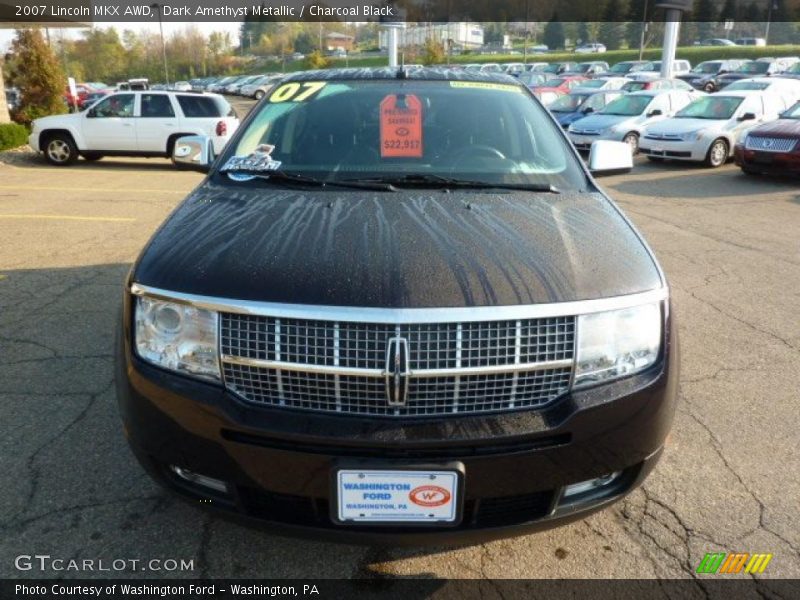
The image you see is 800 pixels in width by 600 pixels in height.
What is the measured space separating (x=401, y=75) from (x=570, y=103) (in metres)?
15.8

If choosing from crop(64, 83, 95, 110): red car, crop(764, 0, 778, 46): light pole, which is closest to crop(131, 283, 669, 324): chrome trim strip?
crop(64, 83, 95, 110): red car

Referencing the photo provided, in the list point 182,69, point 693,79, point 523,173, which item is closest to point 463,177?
point 523,173

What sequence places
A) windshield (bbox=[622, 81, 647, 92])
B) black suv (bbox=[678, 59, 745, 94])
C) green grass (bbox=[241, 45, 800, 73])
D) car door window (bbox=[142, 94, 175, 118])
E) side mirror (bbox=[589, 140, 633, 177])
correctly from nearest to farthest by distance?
side mirror (bbox=[589, 140, 633, 177]) → car door window (bbox=[142, 94, 175, 118]) → windshield (bbox=[622, 81, 647, 92]) → black suv (bbox=[678, 59, 745, 94]) → green grass (bbox=[241, 45, 800, 73])

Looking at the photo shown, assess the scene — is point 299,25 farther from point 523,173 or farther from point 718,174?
point 523,173

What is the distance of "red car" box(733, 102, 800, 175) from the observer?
36.2 feet

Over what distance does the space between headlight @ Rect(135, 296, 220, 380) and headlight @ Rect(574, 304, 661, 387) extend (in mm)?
1177

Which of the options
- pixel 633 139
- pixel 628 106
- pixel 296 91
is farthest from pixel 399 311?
pixel 628 106

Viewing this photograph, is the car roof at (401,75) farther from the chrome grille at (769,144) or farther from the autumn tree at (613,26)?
the autumn tree at (613,26)

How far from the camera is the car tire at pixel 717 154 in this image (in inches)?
514

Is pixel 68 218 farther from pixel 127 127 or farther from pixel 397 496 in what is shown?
pixel 397 496

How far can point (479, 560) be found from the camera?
247cm

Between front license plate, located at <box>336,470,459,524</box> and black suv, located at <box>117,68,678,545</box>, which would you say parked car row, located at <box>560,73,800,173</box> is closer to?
black suv, located at <box>117,68,678,545</box>

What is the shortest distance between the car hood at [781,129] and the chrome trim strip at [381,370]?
37.3 feet

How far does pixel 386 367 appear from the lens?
1.95 metres
